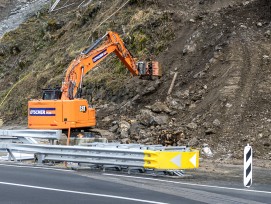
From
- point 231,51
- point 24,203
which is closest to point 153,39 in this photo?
point 231,51

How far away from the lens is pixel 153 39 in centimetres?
A: 2719

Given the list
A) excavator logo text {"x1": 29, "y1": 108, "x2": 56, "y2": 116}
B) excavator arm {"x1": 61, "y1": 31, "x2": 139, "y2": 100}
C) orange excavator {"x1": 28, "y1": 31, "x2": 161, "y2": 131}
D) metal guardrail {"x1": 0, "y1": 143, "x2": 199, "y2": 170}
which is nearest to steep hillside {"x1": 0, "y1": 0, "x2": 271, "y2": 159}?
excavator arm {"x1": 61, "y1": 31, "x2": 139, "y2": 100}

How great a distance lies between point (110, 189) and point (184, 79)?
41.2 feet

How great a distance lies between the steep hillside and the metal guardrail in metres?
4.91

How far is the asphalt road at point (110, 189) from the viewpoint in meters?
10.2

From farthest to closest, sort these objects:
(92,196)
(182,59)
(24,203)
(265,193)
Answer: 1. (182,59)
2. (265,193)
3. (92,196)
4. (24,203)

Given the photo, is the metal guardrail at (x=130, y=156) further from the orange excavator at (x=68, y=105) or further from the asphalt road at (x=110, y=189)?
the orange excavator at (x=68, y=105)

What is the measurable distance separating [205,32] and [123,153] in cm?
1290

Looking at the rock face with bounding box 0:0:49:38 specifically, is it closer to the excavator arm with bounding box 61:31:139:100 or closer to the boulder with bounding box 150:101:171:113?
the excavator arm with bounding box 61:31:139:100

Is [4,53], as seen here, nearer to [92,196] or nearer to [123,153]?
[123,153]

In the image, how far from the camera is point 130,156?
43.9 ft

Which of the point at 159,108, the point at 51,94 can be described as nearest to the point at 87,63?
the point at 51,94

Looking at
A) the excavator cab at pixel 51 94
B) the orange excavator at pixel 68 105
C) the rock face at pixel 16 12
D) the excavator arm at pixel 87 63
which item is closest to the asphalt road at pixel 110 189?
the orange excavator at pixel 68 105

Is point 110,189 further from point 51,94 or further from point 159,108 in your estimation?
point 159,108
